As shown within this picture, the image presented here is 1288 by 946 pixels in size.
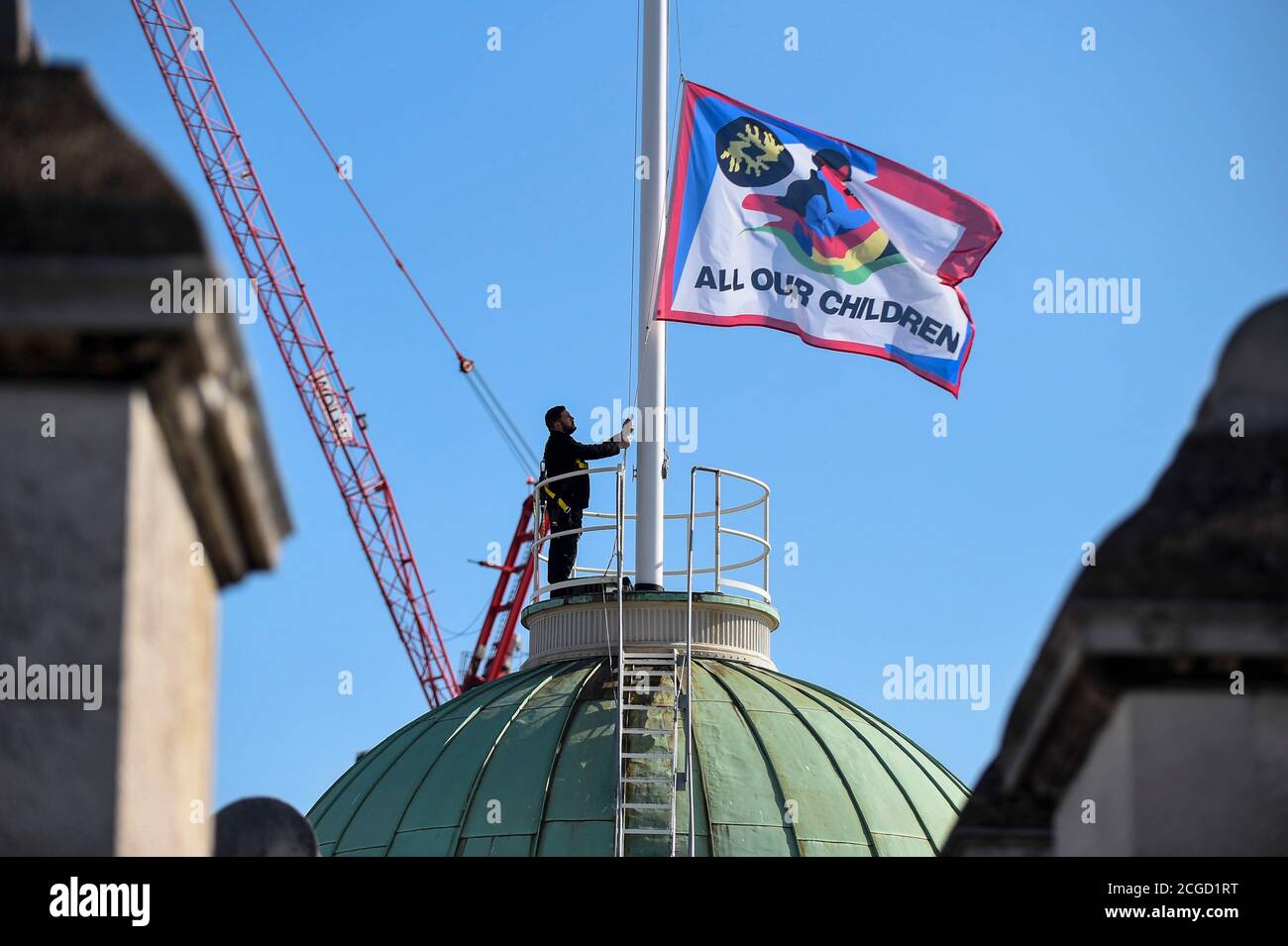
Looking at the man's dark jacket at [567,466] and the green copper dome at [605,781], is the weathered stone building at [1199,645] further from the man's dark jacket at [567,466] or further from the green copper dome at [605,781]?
the man's dark jacket at [567,466]

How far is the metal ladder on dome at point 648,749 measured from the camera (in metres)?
27.6

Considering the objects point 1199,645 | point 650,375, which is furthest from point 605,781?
point 1199,645

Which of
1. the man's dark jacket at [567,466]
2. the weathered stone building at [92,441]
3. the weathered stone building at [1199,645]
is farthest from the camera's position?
the man's dark jacket at [567,466]

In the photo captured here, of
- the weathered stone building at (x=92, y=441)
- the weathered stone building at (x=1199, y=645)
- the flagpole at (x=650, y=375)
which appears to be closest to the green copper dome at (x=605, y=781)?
the flagpole at (x=650, y=375)

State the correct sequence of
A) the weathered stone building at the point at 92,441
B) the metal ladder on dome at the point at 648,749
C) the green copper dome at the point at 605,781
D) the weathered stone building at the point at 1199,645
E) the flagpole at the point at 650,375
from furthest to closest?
the flagpole at the point at 650,375
the green copper dome at the point at 605,781
the metal ladder on dome at the point at 648,749
the weathered stone building at the point at 1199,645
the weathered stone building at the point at 92,441

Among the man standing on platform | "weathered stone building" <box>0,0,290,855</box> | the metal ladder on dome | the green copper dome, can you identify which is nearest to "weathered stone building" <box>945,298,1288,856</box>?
"weathered stone building" <box>0,0,290,855</box>

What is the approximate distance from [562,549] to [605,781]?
429 centimetres

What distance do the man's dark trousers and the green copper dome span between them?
1.17 metres

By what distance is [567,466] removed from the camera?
31391 mm

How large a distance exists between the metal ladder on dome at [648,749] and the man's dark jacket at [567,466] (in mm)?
2401

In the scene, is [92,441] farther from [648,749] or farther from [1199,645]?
[648,749]
